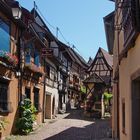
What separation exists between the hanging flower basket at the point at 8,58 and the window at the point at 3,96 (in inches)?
38.8

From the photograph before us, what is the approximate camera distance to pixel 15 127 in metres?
19.1

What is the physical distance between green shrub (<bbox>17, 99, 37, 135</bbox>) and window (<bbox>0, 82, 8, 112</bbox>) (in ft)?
5.55

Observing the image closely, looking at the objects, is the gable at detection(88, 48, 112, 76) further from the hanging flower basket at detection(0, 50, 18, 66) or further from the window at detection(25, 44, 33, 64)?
the hanging flower basket at detection(0, 50, 18, 66)

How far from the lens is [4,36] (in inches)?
670

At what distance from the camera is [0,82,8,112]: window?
1694 centimetres

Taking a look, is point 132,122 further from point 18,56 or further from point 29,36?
point 29,36

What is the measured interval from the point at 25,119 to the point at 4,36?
14.6ft

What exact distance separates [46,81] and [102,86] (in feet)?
33.0

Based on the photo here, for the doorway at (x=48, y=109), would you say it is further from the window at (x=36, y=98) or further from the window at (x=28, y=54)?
the window at (x=28, y=54)

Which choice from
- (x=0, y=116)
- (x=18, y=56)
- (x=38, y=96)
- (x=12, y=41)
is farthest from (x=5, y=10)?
(x=38, y=96)

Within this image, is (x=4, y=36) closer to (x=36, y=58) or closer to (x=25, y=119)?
(x=25, y=119)

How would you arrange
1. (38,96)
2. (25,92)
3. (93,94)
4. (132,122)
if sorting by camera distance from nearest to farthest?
(132,122), (25,92), (38,96), (93,94)

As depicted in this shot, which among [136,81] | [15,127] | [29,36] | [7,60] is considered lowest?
[15,127]

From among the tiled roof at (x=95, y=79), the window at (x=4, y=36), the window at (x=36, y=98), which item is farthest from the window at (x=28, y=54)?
the tiled roof at (x=95, y=79)
